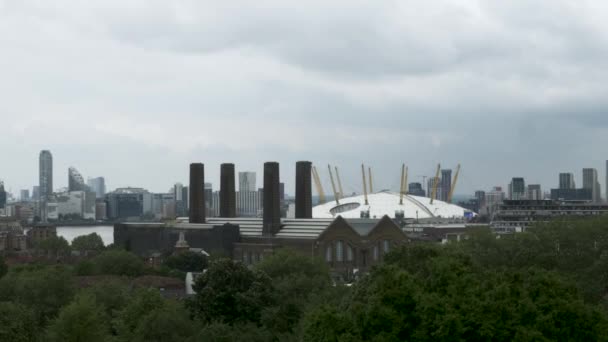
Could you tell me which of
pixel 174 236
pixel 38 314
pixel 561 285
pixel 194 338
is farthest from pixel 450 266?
pixel 174 236

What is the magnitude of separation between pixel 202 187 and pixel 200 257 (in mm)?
26280

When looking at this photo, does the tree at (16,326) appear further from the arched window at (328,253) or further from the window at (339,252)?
the window at (339,252)

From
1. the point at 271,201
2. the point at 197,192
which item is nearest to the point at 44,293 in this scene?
the point at 271,201

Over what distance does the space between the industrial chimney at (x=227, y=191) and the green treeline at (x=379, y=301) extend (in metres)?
43.9

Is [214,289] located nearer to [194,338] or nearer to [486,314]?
[194,338]

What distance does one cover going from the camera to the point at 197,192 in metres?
122

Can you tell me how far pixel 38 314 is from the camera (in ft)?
174

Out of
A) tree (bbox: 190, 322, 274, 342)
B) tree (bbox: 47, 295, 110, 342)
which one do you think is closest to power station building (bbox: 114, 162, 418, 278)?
tree (bbox: 190, 322, 274, 342)

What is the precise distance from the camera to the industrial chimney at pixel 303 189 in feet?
387

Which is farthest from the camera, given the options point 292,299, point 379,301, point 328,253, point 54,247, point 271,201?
point 54,247

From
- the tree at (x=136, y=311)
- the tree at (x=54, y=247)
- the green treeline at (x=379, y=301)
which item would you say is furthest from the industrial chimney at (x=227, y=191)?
the tree at (x=136, y=311)

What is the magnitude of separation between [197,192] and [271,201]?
39.6 feet

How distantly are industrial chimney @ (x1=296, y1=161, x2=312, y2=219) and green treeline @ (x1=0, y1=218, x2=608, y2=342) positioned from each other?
137 ft

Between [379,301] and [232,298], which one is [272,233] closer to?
[232,298]
